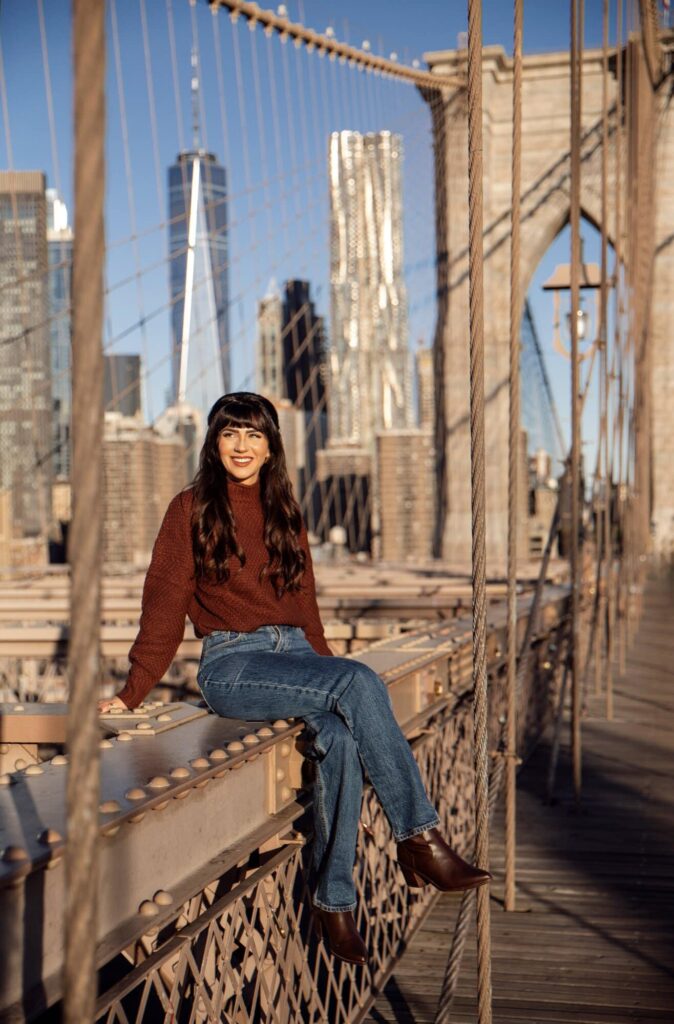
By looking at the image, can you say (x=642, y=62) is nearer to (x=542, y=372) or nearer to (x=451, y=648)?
(x=451, y=648)

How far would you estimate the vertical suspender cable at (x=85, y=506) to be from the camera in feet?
2.77

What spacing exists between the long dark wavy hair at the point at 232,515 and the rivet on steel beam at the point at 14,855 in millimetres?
1063

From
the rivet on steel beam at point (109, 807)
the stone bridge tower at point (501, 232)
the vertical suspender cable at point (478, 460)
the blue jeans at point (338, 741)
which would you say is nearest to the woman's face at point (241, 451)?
the blue jeans at point (338, 741)

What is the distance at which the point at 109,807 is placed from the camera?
156 cm

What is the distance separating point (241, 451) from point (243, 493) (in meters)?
0.08

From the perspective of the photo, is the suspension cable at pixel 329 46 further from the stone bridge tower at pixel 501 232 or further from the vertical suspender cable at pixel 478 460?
the vertical suspender cable at pixel 478 460

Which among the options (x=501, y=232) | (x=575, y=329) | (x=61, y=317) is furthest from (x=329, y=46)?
(x=61, y=317)

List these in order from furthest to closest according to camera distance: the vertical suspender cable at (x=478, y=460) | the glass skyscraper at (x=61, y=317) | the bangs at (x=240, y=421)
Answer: the glass skyscraper at (x=61, y=317) < the bangs at (x=240, y=421) < the vertical suspender cable at (x=478, y=460)

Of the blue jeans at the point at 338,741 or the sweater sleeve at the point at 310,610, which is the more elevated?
the sweater sleeve at the point at 310,610

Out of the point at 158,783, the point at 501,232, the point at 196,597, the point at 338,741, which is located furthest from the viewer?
the point at 501,232

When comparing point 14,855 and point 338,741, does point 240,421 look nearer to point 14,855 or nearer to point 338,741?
point 338,741

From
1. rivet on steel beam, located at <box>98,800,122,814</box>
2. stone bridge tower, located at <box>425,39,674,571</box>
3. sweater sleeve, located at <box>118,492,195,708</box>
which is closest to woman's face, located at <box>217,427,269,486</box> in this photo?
sweater sleeve, located at <box>118,492,195,708</box>

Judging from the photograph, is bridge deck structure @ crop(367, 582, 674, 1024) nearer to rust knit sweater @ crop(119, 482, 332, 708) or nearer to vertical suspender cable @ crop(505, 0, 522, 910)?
vertical suspender cable @ crop(505, 0, 522, 910)

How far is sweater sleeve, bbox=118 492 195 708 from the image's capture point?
2258 millimetres
